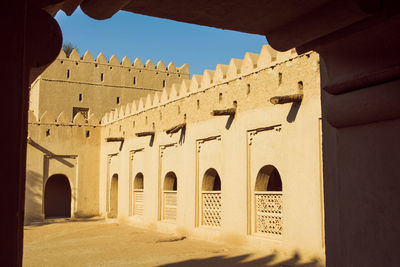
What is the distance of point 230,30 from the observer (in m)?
3.56

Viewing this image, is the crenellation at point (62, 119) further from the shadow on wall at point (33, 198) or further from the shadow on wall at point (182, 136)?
the shadow on wall at point (182, 136)

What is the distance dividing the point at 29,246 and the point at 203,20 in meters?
12.4

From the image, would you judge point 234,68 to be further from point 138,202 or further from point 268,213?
point 138,202

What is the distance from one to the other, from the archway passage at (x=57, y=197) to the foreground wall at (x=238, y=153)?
7065mm

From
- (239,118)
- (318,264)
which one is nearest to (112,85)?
(239,118)

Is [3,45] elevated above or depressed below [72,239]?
above

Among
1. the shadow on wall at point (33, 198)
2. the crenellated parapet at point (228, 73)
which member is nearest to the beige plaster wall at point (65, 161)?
the shadow on wall at point (33, 198)

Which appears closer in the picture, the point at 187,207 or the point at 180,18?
the point at 180,18

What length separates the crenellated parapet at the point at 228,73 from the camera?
10.7m

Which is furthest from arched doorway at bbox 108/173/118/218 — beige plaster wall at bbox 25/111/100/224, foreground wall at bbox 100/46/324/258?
foreground wall at bbox 100/46/324/258

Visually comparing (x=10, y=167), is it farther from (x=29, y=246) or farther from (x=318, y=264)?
(x=29, y=246)

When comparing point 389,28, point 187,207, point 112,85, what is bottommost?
point 187,207

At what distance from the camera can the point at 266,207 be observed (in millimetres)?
11094

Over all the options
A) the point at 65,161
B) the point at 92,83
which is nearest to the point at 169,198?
the point at 65,161
